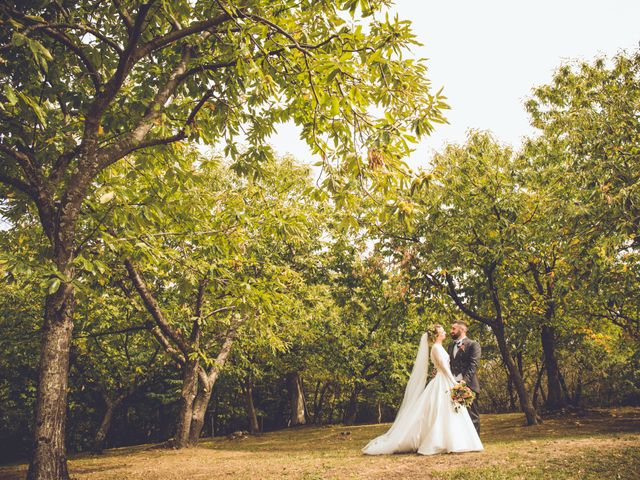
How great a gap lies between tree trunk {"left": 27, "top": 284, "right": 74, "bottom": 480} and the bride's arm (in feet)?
22.8

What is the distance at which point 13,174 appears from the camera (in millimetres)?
7137

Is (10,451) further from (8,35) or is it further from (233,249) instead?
(8,35)

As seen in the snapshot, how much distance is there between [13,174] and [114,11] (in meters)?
3.32

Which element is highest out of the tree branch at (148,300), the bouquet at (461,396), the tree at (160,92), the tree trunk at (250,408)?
the tree at (160,92)

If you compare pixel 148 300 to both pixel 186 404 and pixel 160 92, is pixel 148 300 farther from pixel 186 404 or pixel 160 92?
pixel 160 92

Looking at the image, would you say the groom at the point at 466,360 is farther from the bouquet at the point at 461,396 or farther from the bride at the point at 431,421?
the bouquet at the point at 461,396

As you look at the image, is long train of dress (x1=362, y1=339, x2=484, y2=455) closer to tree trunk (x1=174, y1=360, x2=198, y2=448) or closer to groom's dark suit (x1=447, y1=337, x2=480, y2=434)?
groom's dark suit (x1=447, y1=337, x2=480, y2=434)

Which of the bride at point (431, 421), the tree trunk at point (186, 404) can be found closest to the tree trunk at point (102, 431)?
the tree trunk at point (186, 404)

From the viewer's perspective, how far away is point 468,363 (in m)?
9.08

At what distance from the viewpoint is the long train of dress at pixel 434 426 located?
317 inches

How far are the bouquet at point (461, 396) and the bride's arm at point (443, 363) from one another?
397mm

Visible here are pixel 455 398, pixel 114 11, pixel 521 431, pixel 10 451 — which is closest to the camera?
pixel 114 11

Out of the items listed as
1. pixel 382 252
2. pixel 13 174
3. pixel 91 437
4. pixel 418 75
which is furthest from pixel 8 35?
pixel 91 437

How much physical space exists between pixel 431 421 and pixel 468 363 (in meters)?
1.54
